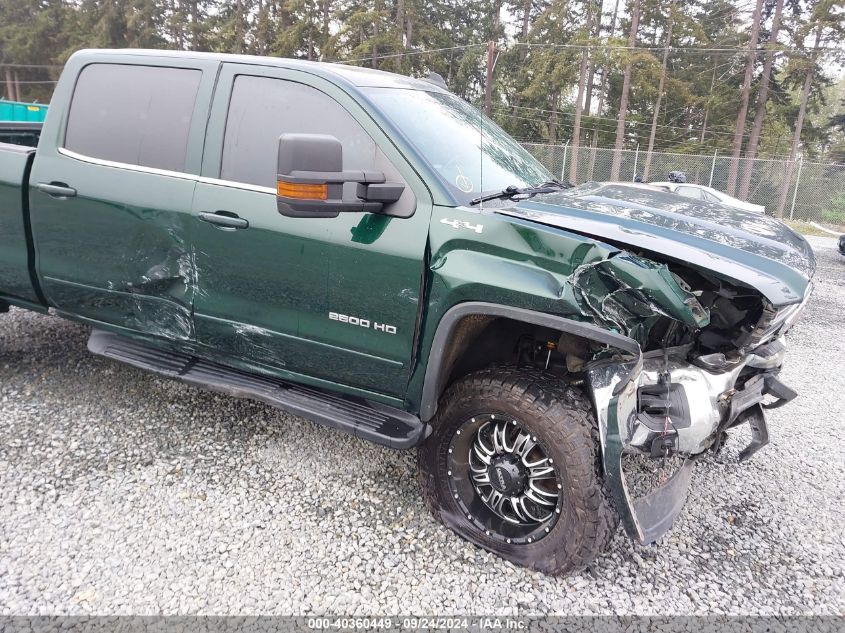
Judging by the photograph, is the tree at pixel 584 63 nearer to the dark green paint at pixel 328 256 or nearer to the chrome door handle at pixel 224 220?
the dark green paint at pixel 328 256

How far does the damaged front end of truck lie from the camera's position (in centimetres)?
213

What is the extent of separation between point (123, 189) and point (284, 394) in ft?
4.47

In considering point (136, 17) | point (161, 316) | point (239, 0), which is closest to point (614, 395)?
point (161, 316)

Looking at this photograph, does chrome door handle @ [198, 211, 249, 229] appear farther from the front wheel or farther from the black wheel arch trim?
the front wheel

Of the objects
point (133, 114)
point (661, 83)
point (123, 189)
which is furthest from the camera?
point (661, 83)

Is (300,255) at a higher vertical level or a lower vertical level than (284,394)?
higher

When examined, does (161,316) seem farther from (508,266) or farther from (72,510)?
(508,266)

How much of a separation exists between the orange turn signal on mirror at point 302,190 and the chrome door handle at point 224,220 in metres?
0.65

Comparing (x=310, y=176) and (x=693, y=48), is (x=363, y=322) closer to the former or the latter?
(x=310, y=176)

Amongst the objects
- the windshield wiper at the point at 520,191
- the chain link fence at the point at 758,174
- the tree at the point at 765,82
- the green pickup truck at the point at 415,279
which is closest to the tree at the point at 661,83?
the tree at the point at 765,82

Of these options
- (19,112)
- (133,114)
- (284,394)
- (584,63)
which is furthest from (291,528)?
(584,63)

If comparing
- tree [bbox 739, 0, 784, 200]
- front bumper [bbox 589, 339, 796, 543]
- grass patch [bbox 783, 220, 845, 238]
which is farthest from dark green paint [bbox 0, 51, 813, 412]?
tree [bbox 739, 0, 784, 200]

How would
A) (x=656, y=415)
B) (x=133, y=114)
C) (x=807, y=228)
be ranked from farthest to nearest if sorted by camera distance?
(x=807, y=228)
(x=133, y=114)
(x=656, y=415)

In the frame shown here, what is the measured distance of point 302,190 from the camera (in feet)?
7.04
